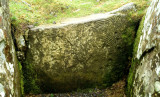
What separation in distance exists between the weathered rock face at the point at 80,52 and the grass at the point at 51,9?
0.65 m

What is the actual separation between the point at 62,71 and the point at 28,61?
3.89 ft

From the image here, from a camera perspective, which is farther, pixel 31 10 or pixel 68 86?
pixel 31 10

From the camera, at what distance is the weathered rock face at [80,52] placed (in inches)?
189

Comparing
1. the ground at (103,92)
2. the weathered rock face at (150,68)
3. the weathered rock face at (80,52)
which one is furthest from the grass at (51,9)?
the ground at (103,92)

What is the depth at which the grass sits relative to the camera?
17.5ft

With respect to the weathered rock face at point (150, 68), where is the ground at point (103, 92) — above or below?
below

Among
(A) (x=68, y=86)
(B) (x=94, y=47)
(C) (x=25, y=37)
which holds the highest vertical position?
(C) (x=25, y=37)

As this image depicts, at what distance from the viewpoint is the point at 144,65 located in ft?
11.4

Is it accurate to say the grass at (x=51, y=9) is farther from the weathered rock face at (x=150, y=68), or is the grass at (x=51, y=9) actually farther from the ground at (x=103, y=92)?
the ground at (x=103, y=92)

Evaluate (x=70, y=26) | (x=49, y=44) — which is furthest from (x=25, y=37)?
(x=70, y=26)

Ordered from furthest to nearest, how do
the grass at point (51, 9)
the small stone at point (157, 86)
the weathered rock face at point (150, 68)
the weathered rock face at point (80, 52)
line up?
the grass at point (51, 9)
the weathered rock face at point (80, 52)
the weathered rock face at point (150, 68)
the small stone at point (157, 86)

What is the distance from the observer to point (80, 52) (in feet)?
16.4

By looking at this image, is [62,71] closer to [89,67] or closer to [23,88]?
[89,67]

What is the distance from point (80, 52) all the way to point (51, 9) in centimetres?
238
